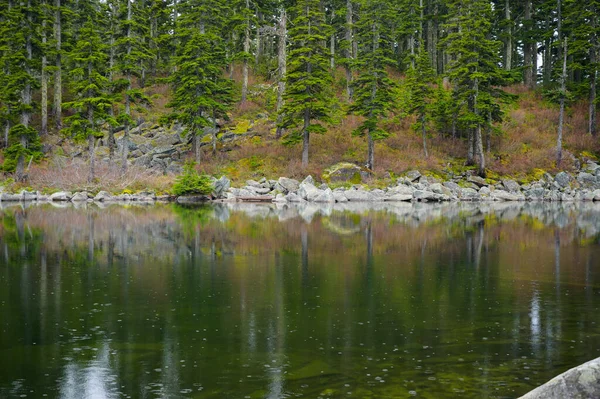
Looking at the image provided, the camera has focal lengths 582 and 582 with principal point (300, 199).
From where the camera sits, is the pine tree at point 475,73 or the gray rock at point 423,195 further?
the pine tree at point 475,73

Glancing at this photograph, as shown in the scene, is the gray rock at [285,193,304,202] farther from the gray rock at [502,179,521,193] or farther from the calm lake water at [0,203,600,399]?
the calm lake water at [0,203,600,399]

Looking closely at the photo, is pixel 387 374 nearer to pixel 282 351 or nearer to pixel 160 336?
pixel 282 351

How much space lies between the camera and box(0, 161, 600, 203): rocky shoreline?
47.6 m

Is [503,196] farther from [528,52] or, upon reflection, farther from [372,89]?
[528,52]

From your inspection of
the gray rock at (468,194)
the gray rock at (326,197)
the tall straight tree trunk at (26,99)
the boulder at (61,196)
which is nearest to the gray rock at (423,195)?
the gray rock at (468,194)

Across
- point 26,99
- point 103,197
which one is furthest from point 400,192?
point 26,99

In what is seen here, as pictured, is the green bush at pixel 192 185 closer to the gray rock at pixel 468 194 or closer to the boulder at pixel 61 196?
the boulder at pixel 61 196

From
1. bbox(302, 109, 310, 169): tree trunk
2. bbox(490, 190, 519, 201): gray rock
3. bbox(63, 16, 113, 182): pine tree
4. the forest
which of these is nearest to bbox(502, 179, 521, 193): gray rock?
bbox(490, 190, 519, 201): gray rock

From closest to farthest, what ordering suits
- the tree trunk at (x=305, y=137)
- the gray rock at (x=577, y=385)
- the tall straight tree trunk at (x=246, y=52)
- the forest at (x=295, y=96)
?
the gray rock at (x=577, y=385), the forest at (x=295, y=96), the tree trunk at (x=305, y=137), the tall straight tree trunk at (x=246, y=52)

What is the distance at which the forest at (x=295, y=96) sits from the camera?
162ft

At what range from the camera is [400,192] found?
49.5 m

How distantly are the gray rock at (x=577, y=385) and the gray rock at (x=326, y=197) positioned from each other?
4218 centimetres

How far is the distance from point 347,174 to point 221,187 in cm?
1102

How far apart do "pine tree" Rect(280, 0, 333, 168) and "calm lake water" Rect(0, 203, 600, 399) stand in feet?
90.1
